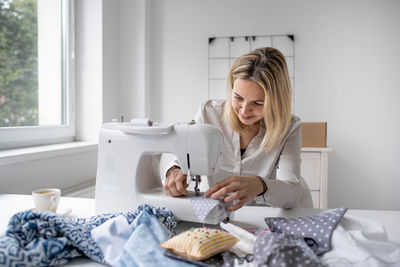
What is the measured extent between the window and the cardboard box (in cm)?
174

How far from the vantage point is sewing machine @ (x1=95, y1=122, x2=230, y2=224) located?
989mm

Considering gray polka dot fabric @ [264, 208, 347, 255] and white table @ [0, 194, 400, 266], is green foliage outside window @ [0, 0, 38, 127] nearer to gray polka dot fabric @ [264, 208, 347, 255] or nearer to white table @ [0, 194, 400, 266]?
white table @ [0, 194, 400, 266]

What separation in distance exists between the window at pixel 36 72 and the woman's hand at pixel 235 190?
1.33 m

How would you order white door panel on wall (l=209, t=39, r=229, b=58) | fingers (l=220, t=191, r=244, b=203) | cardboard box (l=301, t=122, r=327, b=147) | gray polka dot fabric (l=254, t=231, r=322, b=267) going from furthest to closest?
white door panel on wall (l=209, t=39, r=229, b=58), cardboard box (l=301, t=122, r=327, b=147), fingers (l=220, t=191, r=244, b=203), gray polka dot fabric (l=254, t=231, r=322, b=267)

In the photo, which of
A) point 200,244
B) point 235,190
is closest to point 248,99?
point 235,190

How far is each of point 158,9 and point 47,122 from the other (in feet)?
4.94

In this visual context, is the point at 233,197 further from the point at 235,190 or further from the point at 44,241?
the point at 44,241

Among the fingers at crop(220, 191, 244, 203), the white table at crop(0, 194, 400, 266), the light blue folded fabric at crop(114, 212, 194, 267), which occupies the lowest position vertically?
the white table at crop(0, 194, 400, 266)

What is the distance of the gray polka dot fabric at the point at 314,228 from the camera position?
736 mm

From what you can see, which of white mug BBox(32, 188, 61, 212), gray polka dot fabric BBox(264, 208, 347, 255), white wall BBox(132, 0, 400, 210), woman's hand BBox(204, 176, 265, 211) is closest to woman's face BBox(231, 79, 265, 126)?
woman's hand BBox(204, 176, 265, 211)

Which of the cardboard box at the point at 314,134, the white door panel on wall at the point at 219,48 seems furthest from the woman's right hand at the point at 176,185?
the white door panel on wall at the point at 219,48

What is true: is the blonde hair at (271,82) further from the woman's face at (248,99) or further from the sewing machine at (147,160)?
the sewing machine at (147,160)

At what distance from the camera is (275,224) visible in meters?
0.86

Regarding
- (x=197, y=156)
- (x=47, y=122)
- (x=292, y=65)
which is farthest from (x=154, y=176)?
(x=292, y=65)
